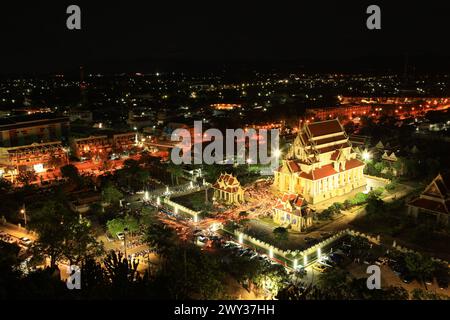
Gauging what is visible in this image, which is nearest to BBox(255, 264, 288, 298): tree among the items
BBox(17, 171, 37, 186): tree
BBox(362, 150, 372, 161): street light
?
BBox(362, 150, 372, 161): street light

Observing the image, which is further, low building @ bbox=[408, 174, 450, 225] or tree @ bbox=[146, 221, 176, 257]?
low building @ bbox=[408, 174, 450, 225]

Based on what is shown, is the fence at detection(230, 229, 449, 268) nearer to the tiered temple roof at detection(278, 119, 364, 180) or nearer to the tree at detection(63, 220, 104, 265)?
the tiered temple roof at detection(278, 119, 364, 180)

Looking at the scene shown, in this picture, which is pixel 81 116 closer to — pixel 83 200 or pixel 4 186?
pixel 4 186

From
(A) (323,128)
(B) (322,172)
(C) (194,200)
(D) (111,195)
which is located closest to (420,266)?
(B) (322,172)

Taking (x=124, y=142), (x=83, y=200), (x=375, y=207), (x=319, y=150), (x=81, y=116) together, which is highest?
A: (x=319, y=150)

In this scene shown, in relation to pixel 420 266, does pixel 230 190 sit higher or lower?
higher

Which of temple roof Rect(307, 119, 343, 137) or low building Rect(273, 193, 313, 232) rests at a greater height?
temple roof Rect(307, 119, 343, 137)
